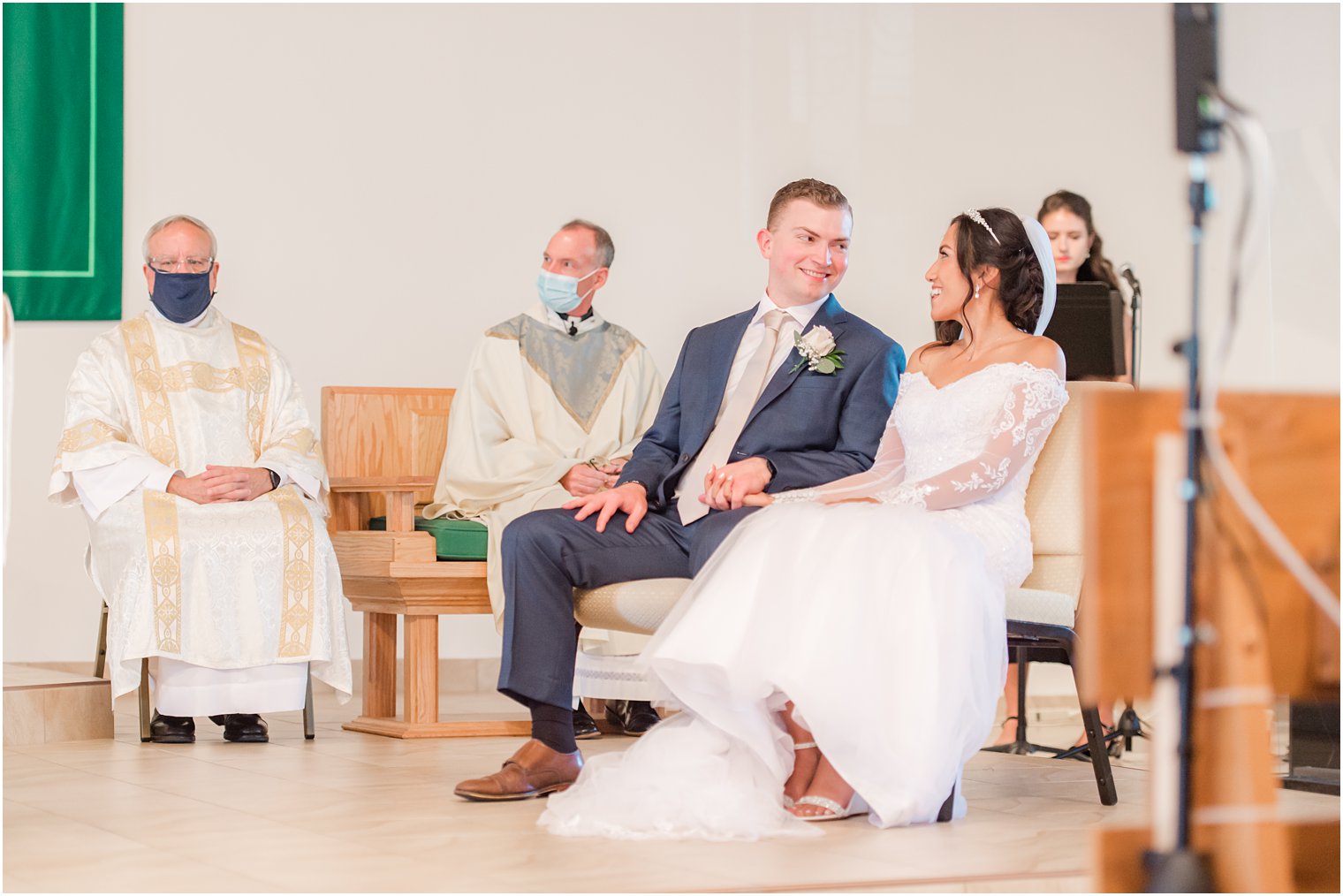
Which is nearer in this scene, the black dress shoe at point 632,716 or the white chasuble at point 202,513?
the white chasuble at point 202,513

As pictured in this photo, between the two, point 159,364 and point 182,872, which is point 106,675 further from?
point 182,872

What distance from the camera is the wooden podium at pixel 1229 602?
1.90 metres

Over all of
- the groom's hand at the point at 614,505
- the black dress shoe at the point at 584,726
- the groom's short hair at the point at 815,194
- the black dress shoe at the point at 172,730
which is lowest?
the black dress shoe at the point at 584,726

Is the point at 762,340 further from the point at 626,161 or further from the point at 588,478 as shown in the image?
the point at 626,161

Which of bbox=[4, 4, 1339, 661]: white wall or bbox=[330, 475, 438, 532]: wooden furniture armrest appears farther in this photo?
bbox=[4, 4, 1339, 661]: white wall

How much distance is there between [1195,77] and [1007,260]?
7.03 ft

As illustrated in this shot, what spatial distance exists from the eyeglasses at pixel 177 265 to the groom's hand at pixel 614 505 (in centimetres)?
201

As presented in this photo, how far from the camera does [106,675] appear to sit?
579cm

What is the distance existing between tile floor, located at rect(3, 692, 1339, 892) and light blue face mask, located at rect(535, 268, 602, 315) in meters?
1.74

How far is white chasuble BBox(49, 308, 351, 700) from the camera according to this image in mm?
5090

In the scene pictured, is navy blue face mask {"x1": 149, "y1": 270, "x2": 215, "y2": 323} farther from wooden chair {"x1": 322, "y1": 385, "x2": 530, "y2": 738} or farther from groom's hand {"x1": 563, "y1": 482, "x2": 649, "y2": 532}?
groom's hand {"x1": 563, "y1": 482, "x2": 649, "y2": 532}

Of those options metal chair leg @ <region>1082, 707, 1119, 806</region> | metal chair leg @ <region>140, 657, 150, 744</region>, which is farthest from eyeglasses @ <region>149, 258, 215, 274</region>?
metal chair leg @ <region>1082, 707, 1119, 806</region>

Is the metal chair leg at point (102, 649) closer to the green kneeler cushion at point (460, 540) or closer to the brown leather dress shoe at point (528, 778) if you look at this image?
the green kneeler cushion at point (460, 540)

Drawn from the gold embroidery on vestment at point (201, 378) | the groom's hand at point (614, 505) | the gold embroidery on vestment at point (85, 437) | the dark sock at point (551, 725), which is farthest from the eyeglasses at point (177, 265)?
the dark sock at point (551, 725)
